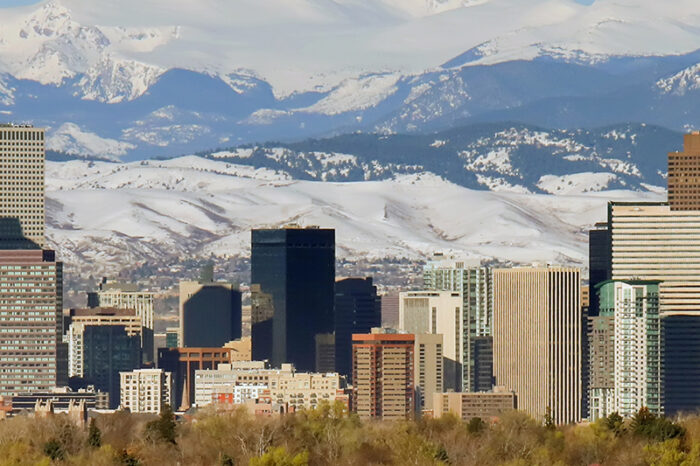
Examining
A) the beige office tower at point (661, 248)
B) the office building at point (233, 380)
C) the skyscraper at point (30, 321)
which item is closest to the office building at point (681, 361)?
the beige office tower at point (661, 248)

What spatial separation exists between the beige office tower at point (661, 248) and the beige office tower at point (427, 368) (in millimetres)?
13041

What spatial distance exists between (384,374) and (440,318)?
22.8 meters

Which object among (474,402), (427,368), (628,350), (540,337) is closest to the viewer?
(474,402)

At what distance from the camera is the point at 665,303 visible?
171375mm

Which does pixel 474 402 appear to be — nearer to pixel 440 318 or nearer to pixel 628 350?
pixel 628 350

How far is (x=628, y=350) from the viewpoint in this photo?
6476 inches

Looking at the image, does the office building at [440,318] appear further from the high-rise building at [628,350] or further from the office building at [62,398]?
the office building at [62,398]

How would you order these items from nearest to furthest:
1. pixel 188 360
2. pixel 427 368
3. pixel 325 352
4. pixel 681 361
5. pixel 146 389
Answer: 1. pixel 681 361
2. pixel 427 368
3. pixel 146 389
4. pixel 188 360
5. pixel 325 352

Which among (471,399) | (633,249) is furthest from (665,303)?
(471,399)

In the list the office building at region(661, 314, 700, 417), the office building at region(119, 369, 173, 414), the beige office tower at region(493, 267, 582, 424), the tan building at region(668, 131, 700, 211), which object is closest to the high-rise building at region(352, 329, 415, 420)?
the beige office tower at region(493, 267, 582, 424)

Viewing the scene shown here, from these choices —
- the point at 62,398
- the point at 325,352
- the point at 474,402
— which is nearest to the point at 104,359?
the point at 325,352

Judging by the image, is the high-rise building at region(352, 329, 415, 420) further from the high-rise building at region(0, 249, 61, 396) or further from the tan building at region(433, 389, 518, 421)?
the high-rise building at region(0, 249, 61, 396)

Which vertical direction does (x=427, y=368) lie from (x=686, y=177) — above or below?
below

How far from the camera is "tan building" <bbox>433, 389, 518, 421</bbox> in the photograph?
14488cm
